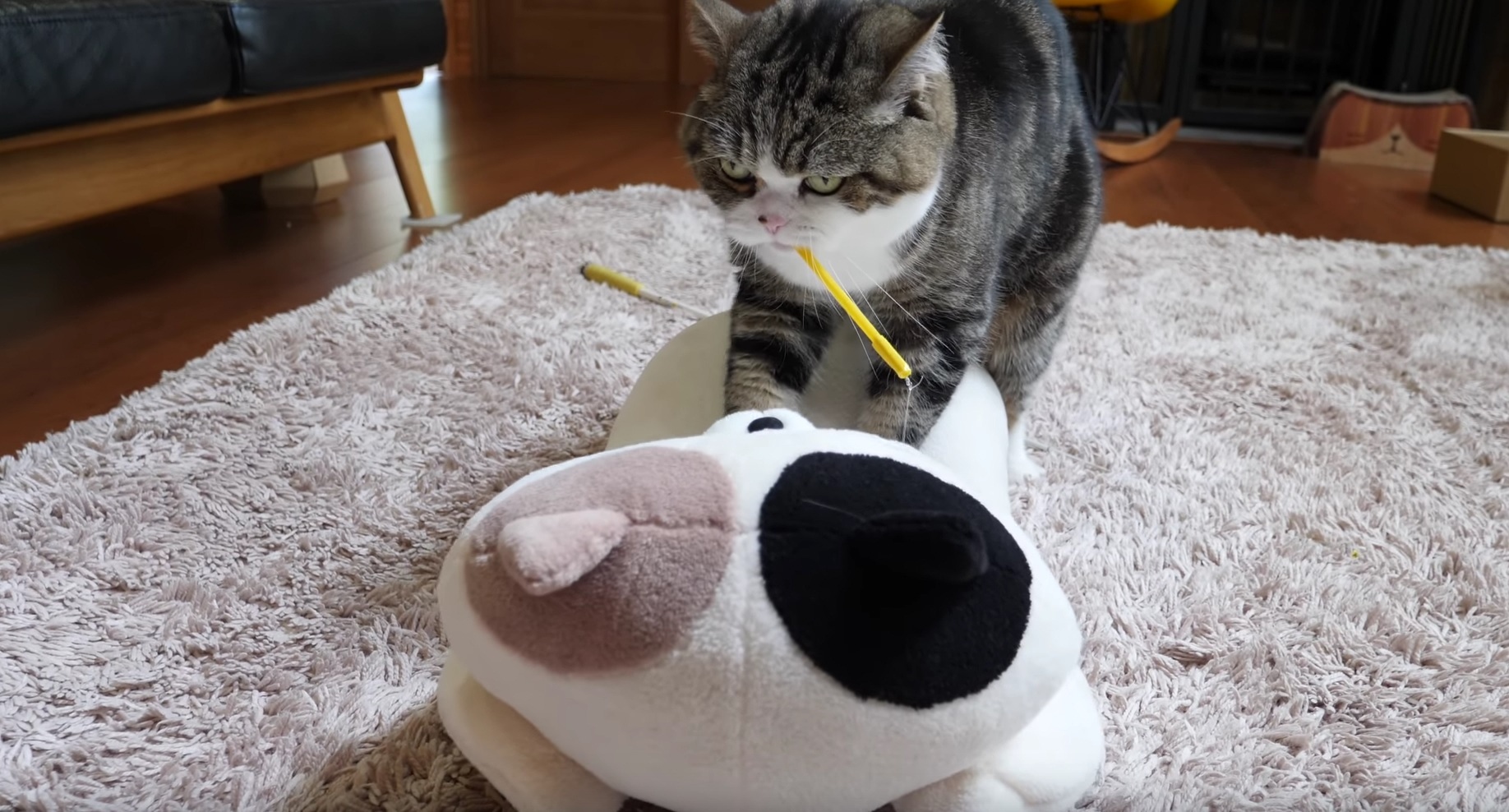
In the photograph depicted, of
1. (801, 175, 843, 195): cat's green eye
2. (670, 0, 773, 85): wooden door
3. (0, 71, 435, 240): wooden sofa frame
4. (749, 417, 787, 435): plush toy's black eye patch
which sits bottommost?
(670, 0, 773, 85): wooden door

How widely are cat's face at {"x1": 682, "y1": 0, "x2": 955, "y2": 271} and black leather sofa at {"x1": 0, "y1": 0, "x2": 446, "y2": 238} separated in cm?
94

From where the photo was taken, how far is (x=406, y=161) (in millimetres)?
2154

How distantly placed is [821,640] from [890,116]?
18.7 inches

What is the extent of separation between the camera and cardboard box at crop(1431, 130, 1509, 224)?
2.40 meters

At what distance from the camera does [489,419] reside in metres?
1.21

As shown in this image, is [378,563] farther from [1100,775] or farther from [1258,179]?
[1258,179]

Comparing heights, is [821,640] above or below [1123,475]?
above

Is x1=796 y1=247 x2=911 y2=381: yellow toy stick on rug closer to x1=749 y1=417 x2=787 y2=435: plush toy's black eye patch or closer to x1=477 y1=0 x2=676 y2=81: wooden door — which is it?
x1=749 y1=417 x2=787 y2=435: plush toy's black eye patch

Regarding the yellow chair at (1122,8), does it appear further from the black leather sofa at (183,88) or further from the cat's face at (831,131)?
the cat's face at (831,131)

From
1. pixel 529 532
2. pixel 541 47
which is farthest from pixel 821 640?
pixel 541 47

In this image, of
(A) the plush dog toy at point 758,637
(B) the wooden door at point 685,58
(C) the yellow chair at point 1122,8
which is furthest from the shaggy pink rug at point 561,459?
(B) the wooden door at point 685,58

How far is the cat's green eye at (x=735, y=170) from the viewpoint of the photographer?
0.84 m

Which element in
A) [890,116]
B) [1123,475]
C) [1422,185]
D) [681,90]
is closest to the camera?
[890,116]

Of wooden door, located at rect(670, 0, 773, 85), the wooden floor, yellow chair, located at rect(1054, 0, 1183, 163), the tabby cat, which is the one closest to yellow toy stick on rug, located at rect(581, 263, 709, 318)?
the wooden floor
